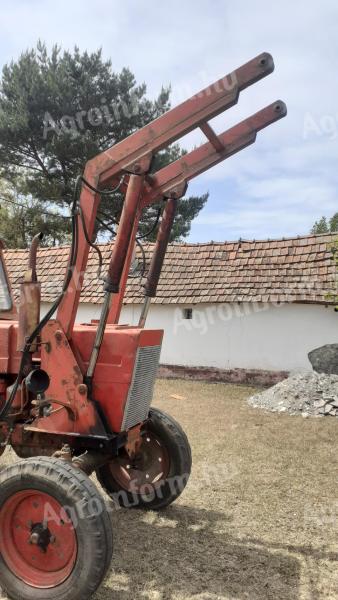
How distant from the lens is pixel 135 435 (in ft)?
12.3

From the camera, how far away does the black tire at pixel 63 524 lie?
2744 mm

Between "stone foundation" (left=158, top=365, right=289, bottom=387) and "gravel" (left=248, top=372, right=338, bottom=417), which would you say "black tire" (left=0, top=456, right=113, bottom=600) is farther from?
"stone foundation" (left=158, top=365, right=289, bottom=387)

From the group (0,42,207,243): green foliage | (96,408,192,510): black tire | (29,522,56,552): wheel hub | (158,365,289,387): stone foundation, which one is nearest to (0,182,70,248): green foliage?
(0,42,207,243): green foliage

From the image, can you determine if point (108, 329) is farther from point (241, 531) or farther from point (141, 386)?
point (241, 531)

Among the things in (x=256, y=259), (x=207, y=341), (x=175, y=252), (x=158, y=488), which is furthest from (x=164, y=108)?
(x=158, y=488)

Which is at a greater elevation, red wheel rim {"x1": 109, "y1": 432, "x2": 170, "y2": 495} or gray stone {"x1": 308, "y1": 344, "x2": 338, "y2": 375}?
gray stone {"x1": 308, "y1": 344, "x2": 338, "y2": 375}

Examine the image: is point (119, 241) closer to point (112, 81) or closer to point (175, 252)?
point (175, 252)

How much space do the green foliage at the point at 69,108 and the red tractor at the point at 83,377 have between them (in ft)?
48.7

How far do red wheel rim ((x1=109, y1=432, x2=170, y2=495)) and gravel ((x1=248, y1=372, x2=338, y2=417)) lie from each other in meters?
4.79

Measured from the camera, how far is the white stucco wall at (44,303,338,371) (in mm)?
11109

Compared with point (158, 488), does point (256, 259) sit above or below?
above

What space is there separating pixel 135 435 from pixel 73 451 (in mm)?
477

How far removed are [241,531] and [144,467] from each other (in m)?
0.94

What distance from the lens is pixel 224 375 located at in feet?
39.0
